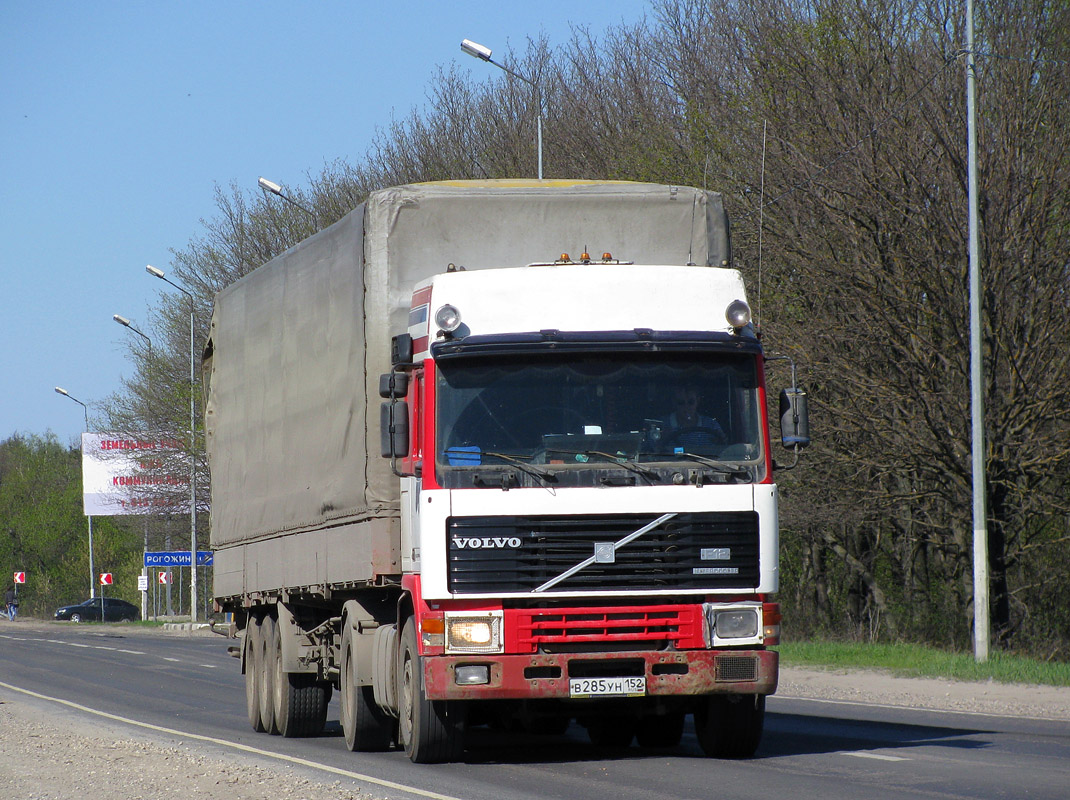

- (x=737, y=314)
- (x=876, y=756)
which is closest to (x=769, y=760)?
Answer: (x=876, y=756)

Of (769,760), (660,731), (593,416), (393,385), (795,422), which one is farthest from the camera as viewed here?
(660,731)

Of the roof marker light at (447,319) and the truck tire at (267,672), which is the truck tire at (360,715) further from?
the roof marker light at (447,319)

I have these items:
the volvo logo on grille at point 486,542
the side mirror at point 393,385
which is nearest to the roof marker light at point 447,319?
the side mirror at point 393,385

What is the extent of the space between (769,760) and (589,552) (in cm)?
229

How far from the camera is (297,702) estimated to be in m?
15.4

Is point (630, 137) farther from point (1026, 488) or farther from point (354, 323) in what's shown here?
point (354, 323)

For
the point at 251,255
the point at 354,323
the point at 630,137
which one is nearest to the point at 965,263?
the point at 630,137

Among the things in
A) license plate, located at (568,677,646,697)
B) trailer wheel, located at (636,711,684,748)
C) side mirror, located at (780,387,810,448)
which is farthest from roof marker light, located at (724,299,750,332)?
trailer wheel, located at (636,711,684,748)

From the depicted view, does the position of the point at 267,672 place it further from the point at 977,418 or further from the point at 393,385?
the point at 977,418

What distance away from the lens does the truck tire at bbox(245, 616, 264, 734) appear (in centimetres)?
1648

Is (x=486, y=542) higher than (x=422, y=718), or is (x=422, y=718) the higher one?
(x=486, y=542)

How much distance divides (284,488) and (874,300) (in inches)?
523

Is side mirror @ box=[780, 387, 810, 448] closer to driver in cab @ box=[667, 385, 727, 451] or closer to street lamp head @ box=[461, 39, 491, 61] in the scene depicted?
driver in cab @ box=[667, 385, 727, 451]

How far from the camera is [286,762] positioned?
1225 centimetres
